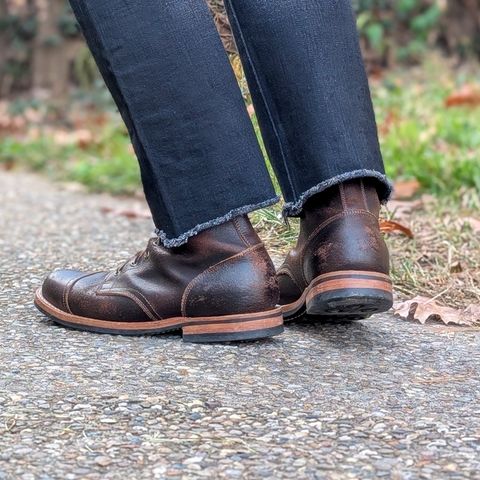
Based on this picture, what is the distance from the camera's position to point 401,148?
3.55m

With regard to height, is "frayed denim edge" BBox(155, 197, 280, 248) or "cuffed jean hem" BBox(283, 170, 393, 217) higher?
"frayed denim edge" BBox(155, 197, 280, 248)

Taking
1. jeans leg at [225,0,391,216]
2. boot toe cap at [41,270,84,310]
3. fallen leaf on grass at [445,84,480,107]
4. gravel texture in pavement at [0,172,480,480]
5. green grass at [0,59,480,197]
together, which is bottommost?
fallen leaf on grass at [445,84,480,107]

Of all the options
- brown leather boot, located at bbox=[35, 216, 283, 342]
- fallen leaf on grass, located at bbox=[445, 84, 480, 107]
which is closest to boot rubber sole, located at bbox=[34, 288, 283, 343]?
brown leather boot, located at bbox=[35, 216, 283, 342]

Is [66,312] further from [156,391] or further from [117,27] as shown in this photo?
[117,27]

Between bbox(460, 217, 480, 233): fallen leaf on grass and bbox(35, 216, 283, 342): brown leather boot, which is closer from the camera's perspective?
bbox(35, 216, 283, 342): brown leather boot

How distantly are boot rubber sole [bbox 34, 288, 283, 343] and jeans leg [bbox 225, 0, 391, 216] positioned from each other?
21cm

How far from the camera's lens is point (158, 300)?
1729mm

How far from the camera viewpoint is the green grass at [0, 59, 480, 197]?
322 cm

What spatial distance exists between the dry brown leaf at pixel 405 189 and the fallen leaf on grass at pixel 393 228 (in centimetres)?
53

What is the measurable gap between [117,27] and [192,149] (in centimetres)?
23

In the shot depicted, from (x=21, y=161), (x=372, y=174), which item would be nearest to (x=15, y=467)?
(x=372, y=174)

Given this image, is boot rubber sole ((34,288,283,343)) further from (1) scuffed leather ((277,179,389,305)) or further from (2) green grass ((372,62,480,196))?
(2) green grass ((372,62,480,196))

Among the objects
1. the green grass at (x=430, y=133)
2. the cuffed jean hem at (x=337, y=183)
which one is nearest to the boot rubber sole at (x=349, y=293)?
the cuffed jean hem at (x=337, y=183)

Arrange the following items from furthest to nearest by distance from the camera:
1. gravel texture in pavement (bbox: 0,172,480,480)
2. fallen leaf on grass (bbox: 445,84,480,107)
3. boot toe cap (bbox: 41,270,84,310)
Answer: fallen leaf on grass (bbox: 445,84,480,107) < boot toe cap (bbox: 41,270,84,310) < gravel texture in pavement (bbox: 0,172,480,480)
